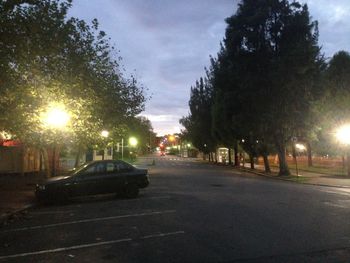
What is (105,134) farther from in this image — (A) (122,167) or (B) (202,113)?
(B) (202,113)

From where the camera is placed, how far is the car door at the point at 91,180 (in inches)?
683

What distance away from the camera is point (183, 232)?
10594 mm

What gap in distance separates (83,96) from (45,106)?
9.26ft

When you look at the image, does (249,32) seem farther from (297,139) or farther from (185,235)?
(185,235)

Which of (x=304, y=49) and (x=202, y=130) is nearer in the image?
(x=304, y=49)

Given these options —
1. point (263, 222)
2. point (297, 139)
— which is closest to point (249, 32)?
point (297, 139)

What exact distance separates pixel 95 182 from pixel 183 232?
25.6 ft

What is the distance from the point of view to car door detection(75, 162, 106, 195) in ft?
56.9

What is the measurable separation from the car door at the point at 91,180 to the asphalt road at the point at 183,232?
70 cm

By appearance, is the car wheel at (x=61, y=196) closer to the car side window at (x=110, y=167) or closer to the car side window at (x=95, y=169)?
the car side window at (x=95, y=169)

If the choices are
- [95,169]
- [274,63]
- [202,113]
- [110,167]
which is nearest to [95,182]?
[95,169]

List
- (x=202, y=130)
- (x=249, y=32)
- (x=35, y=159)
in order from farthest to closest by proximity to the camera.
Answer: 1. (x=202, y=130)
2. (x=249, y=32)
3. (x=35, y=159)

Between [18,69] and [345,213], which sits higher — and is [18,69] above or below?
above

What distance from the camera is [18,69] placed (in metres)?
14.2
